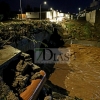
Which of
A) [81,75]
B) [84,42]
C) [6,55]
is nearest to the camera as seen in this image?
[6,55]

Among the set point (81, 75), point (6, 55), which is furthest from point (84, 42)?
point (6, 55)

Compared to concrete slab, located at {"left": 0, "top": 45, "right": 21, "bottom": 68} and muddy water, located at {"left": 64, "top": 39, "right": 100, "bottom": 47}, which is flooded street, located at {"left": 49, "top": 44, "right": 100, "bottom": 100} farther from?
concrete slab, located at {"left": 0, "top": 45, "right": 21, "bottom": 68}

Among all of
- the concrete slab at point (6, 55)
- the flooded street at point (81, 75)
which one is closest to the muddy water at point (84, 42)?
the flooded street at point (81, 75)

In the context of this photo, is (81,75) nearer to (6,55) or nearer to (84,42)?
(6,55)

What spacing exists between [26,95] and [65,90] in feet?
22.5

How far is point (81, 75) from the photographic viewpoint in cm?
1311

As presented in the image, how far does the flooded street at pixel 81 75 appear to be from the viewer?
10.2 m

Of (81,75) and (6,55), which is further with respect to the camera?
(81,75)

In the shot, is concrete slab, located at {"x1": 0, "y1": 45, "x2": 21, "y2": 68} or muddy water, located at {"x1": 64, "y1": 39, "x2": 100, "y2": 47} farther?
muddy water, located at {"x1": 64, "y1": 39, "x2": 100, "y2": 47}

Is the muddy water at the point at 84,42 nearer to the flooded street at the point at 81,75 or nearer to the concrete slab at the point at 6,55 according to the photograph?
the flooded street at the point at 81,75

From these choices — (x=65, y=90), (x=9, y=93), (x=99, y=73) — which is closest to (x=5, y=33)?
(x=9, y=93)

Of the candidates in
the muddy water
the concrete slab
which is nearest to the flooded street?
the muddy water

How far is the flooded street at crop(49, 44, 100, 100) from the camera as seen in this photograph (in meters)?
10.2

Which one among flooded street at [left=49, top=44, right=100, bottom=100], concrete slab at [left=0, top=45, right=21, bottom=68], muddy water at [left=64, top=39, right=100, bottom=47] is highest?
concrete slab at [left=0, top=45, right=21, bottom=68]
